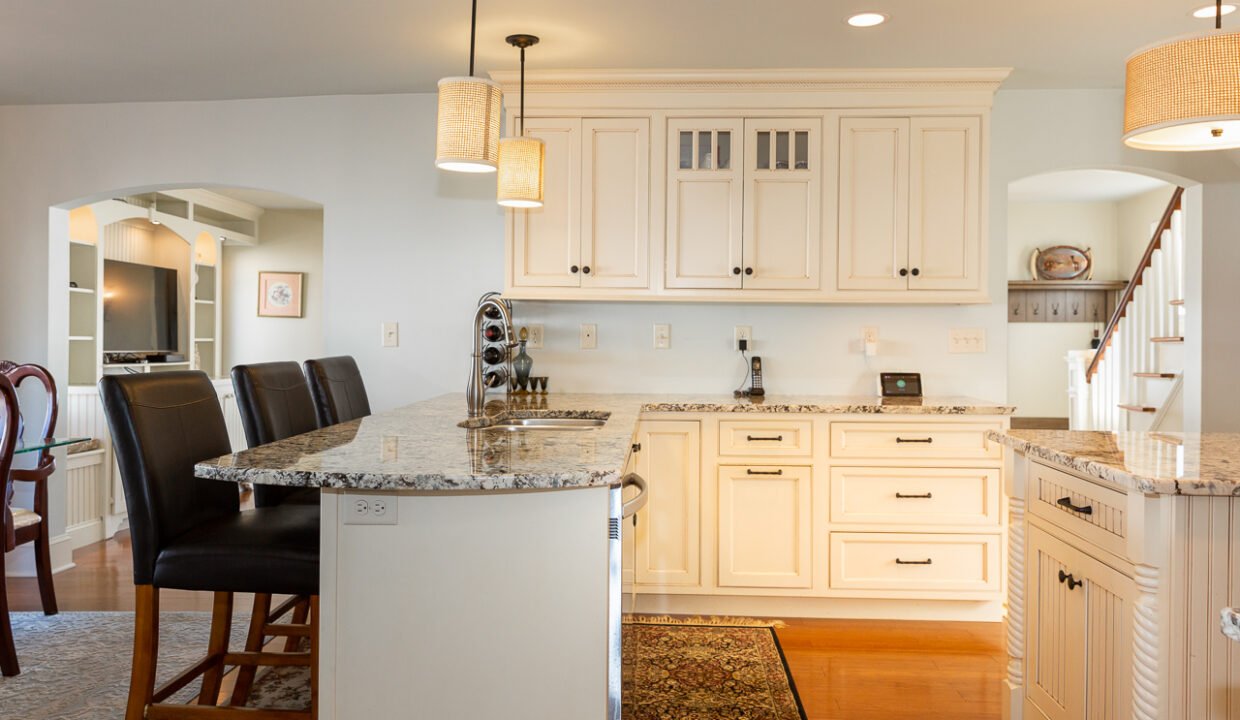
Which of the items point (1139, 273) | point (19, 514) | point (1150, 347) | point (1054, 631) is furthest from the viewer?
point (1139, 273)

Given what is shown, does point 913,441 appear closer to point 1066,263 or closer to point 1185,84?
point 1185,84

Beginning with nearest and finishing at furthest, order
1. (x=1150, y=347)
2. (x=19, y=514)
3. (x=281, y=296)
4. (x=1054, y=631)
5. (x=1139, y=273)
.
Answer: (x=1054, y=631) → (x=19, y=514) → (x=1150, y=347) → (x=1139, y=273) → (x=281, y=296)

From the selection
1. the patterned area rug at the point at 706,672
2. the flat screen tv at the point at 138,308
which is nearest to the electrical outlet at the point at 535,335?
the patterned area rug at the point at 706,672

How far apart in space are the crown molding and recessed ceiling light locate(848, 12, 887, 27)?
1.72ft

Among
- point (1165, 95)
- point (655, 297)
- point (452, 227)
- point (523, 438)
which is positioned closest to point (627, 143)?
point (655, 297)

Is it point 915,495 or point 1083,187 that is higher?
point 1083,187

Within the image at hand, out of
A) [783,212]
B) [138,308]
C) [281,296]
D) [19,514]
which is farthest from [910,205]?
[281,296]

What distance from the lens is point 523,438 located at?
209 cm

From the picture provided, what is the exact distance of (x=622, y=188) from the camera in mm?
3627

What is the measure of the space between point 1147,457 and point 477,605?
1462 mm

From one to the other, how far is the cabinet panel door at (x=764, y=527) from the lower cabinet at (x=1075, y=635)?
1269mm

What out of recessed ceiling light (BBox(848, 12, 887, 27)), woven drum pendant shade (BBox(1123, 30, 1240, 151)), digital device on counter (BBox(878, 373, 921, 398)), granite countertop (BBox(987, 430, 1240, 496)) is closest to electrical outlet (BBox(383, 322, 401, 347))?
digital device on counter (BBox(878, 373, 921, 398))

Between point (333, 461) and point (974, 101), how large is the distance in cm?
309

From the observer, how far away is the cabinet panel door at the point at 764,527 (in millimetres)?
3400
